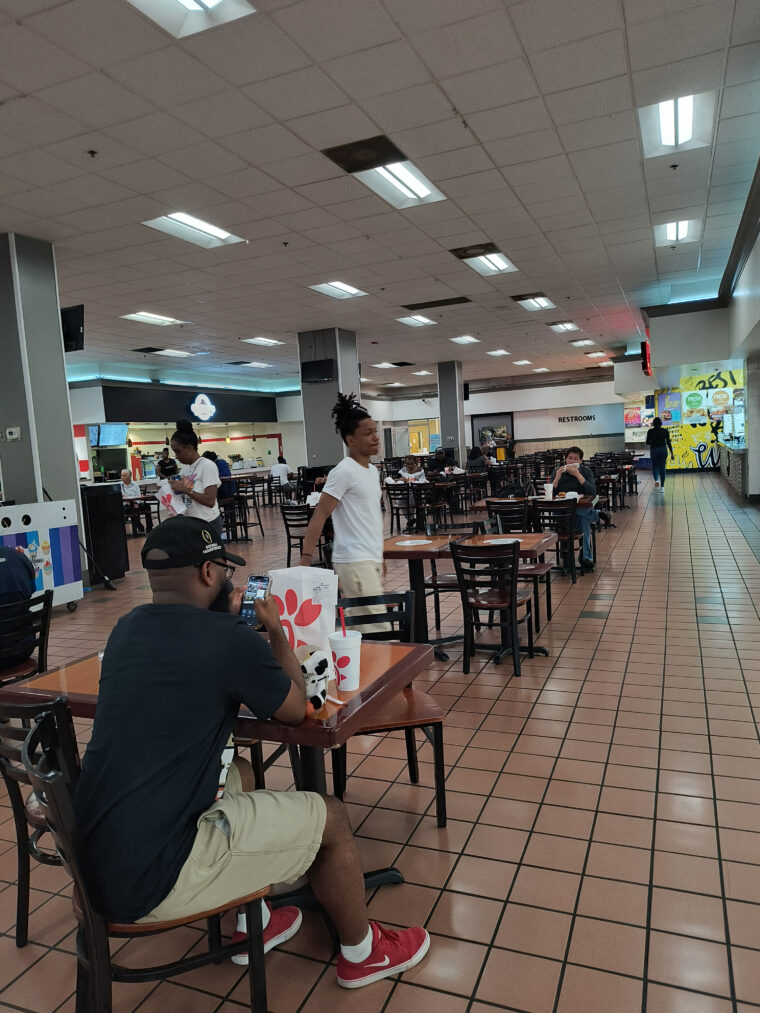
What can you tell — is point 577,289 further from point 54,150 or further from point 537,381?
point 537,381

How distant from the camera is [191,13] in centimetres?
320

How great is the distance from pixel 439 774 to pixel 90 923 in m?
1.21

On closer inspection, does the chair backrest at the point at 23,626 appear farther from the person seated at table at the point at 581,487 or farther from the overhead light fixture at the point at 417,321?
the overhead light fixture at the point at 417,321

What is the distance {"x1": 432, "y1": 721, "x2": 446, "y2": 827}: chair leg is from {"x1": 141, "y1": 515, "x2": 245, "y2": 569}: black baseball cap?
1164 mm

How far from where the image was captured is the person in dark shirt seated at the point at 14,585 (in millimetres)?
2988

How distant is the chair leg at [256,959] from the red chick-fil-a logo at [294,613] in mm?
626

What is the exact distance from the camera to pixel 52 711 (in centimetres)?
139

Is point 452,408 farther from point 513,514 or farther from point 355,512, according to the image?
point 355,512

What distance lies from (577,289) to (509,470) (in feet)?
15.1

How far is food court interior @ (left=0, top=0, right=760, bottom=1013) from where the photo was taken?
181cm

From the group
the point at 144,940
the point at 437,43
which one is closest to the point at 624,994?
the point at 144,940

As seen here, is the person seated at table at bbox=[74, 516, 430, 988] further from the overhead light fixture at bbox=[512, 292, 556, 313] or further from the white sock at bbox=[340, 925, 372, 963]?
the overhead light fixture at bbox=[512, 292, 556, 313]

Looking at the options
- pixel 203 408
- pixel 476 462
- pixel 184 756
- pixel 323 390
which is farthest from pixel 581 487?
pixel 203 408

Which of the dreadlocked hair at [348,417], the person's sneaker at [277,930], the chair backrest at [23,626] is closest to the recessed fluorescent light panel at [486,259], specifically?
the dreadlocked hair at [348,417]
